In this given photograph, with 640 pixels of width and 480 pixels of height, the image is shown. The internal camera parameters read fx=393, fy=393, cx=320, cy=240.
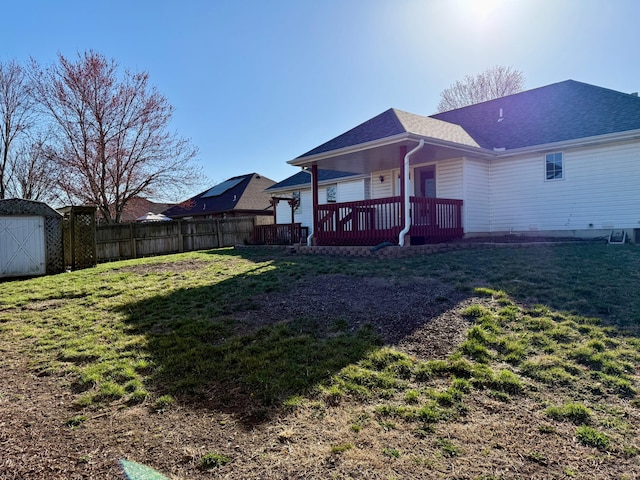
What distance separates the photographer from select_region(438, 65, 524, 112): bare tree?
85.9 ft

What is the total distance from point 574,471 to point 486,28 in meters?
11.6

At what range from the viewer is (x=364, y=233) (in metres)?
10.6

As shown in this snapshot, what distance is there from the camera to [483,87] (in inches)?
1072

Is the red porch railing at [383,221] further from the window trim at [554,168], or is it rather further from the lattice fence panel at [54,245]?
the lattice fence panel at [54,245]

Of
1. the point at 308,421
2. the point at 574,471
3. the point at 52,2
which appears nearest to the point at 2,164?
the point at 52,2

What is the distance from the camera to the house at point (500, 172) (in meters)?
10.1

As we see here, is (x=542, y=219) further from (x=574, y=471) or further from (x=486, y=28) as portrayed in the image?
(x=574, y=471)

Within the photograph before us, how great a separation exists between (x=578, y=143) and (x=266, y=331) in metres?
10.3

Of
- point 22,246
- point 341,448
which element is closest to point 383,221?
point 341,448

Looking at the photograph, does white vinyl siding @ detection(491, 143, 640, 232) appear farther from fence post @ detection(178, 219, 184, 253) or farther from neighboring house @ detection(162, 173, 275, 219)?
neighboring house @ detection(162, 173, 275, 219)

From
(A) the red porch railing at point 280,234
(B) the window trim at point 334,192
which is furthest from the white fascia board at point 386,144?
(B) the window trim at point 334,192

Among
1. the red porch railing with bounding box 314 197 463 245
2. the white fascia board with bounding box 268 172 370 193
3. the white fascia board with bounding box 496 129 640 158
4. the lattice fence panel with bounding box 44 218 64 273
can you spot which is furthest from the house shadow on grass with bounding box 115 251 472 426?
the white fascia board with bounding box 268 172 370 193

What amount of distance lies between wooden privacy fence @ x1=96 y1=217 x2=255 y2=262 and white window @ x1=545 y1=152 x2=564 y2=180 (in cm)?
1247

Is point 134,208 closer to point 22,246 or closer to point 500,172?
point 22,246
